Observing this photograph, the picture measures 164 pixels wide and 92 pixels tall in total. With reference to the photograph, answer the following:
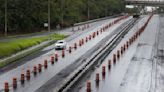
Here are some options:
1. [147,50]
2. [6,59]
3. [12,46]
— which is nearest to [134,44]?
[147,50]

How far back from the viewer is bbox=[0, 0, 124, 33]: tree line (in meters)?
84.8

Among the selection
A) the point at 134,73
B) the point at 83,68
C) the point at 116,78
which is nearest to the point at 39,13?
the point at 83,68

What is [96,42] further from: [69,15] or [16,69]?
[69,15]

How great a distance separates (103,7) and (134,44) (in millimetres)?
86263

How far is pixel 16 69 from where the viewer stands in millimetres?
39750

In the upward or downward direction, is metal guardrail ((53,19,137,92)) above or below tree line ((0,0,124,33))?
below

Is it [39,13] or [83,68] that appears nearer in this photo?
[83,68]

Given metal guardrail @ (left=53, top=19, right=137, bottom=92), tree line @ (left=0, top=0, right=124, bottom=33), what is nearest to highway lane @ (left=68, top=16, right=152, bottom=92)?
metal guardrail @ (left=53, top=19, right=137, bottom=92)

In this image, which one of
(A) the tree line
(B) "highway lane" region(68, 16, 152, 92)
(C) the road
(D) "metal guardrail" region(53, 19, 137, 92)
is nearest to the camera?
(B) "highway lane" region(68, 16, 152, 92)

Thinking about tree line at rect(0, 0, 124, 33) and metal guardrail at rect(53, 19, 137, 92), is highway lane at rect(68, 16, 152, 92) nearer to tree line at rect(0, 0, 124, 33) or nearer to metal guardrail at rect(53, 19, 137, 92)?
metal guardrail at rect(53, 19, 137, 92)

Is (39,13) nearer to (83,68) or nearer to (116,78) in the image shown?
(83,68)

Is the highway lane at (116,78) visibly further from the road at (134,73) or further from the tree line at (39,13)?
the tree line at (39,13)

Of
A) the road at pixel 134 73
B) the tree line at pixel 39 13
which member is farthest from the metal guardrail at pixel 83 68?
the tree line at pixel 39 13

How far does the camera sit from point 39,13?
304 feet
